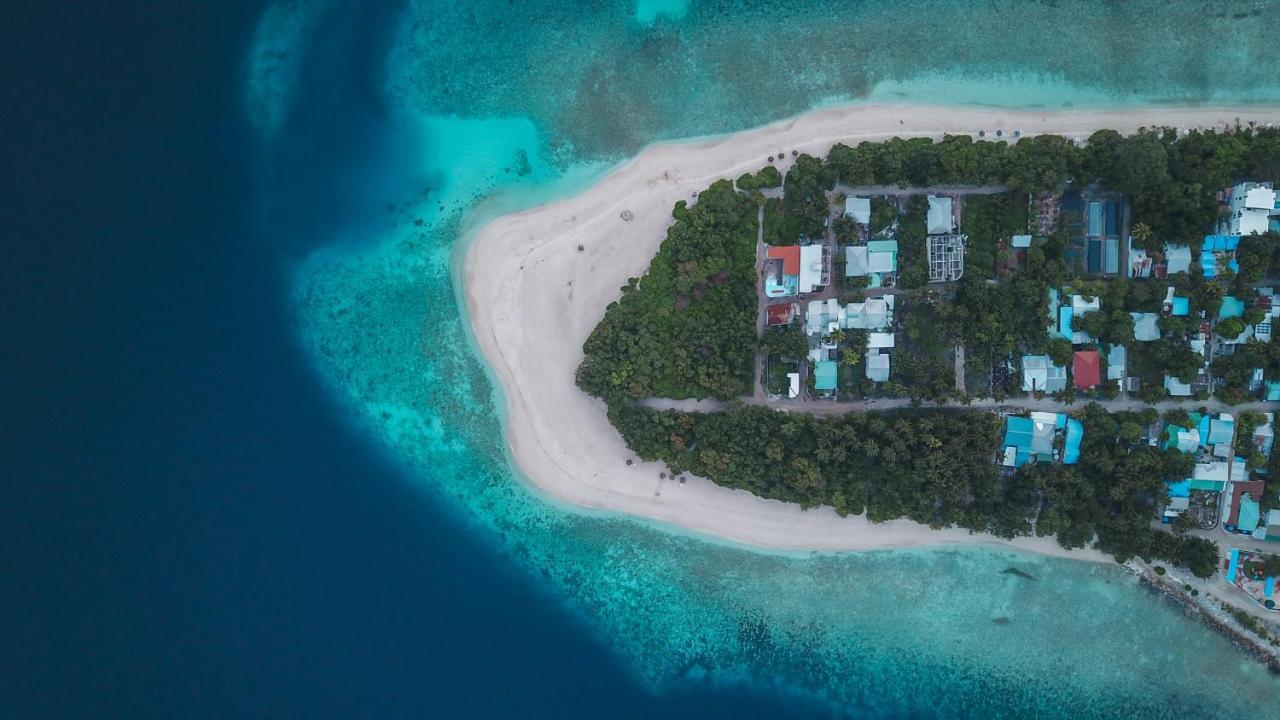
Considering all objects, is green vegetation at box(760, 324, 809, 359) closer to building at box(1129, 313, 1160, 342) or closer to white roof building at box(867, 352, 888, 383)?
white roof building at box(867, 352, 888, 383)

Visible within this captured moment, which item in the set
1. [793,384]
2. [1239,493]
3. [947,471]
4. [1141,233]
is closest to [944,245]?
[1141,233]

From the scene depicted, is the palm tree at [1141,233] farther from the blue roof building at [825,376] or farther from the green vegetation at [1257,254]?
the blue roof building at [825,376]

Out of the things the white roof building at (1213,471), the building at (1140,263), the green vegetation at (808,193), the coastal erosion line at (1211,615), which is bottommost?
the coastal erosion line at (1211,615)

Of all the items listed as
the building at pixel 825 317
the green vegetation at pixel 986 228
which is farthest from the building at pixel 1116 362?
the building at pixel 825 317

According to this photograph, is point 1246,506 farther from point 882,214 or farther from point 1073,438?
point 882,214

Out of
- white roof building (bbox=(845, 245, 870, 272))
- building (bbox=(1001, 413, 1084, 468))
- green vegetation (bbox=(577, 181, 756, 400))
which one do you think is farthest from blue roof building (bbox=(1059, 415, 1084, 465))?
green vegetation (bbox=(577, 181, 756, 400))
